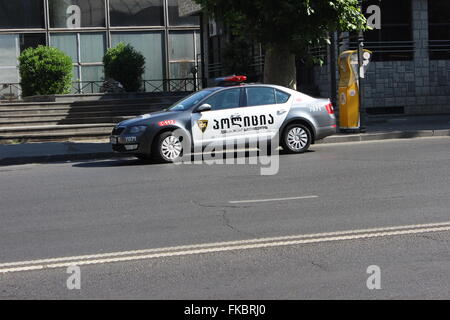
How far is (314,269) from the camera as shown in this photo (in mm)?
6066

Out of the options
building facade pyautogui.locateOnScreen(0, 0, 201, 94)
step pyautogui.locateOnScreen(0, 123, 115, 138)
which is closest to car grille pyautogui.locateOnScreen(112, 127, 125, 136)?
step pyautogui.locateOnScreen(0, 123, 115, 138)

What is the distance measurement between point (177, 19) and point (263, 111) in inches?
959

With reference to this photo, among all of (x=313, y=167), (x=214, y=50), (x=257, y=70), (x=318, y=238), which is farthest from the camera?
(x=214, y=50)

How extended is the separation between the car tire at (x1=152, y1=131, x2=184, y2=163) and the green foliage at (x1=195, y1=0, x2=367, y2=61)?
4729 mm

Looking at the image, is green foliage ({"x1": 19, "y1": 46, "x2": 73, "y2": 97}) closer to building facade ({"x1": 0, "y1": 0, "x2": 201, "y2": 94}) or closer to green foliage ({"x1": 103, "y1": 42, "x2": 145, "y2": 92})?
green foliage ({"x1": 103, "y1": 42, "x2": 145, "y2": 92})

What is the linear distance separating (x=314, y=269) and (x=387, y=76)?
21574 millimetres

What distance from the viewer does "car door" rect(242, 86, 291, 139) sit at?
15.6 metres

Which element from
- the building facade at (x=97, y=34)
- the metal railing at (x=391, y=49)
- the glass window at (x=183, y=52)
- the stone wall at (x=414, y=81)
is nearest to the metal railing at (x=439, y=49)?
the stone wall at (x=414, y=81)

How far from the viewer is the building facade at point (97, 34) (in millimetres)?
36875

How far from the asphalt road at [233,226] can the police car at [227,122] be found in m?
0.78

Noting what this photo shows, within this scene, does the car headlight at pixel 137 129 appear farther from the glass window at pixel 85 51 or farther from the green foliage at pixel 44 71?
the glass window at pixel 85 51

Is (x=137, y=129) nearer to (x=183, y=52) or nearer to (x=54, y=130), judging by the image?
(x=54, y=130)
